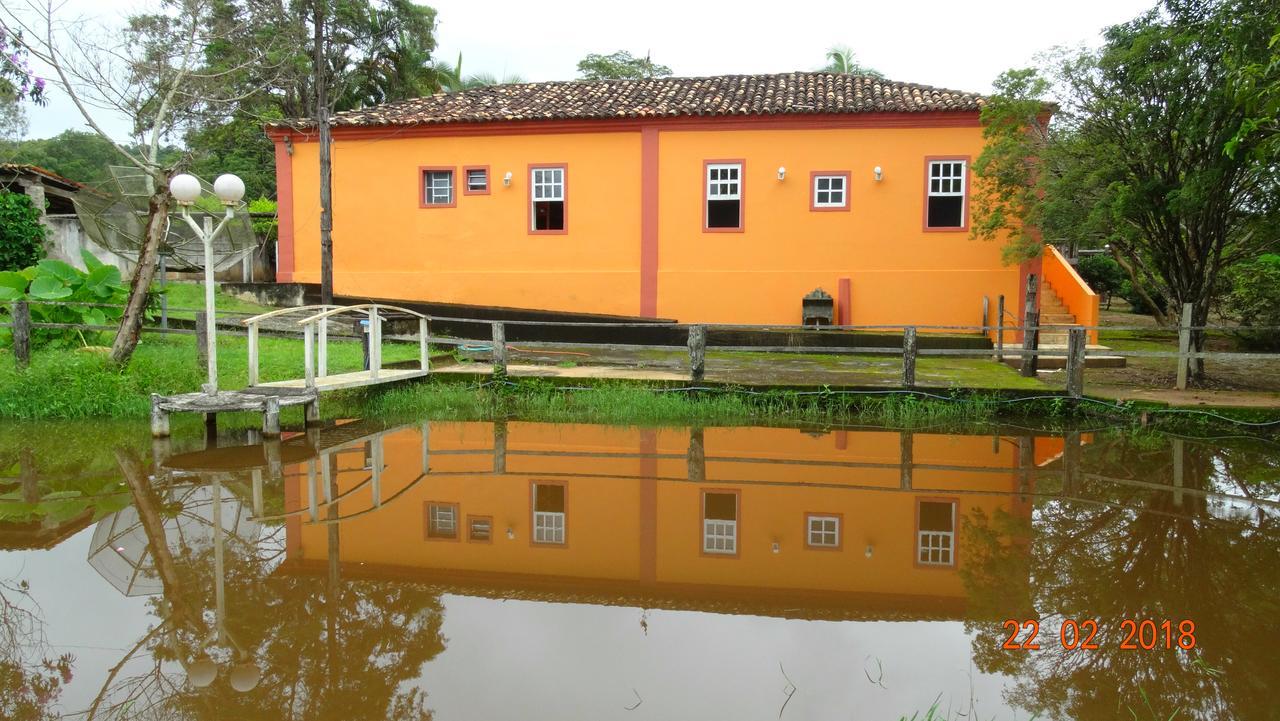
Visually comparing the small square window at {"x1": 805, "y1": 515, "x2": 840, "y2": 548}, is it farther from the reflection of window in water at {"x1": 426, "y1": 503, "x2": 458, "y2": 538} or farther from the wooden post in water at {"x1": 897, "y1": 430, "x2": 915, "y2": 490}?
the reflection of window in water at {"x1": 426, "y1": 503, "x2": 458, "y2": 538}

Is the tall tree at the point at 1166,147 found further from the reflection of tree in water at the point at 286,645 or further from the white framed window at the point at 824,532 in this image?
the reflection of tree in water at the point at 286,645

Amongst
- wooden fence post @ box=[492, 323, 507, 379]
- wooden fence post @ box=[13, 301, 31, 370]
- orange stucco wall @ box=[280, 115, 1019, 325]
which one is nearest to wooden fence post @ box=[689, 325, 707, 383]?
wooden fence post @ box=[492, 323, 507, 379]

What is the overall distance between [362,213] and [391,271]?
4.15 ft

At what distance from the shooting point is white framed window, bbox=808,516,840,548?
19.5 ft

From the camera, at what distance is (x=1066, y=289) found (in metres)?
15.5

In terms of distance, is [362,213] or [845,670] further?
[362,213]

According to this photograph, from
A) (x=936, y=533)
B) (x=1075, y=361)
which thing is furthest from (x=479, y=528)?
(x=1075, y=361)

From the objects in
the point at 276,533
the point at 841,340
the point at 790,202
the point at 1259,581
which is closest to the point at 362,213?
the point at 790,202

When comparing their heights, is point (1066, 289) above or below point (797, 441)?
above

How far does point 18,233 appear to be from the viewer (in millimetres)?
17266

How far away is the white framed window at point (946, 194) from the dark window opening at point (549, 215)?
6.70 metres

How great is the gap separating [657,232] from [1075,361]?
8.51 meters

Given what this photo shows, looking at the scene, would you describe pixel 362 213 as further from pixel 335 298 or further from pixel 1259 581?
pixel 1259 581

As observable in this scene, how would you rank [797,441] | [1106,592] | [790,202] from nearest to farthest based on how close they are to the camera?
[1106,592]
[797,441]
[790,202]
